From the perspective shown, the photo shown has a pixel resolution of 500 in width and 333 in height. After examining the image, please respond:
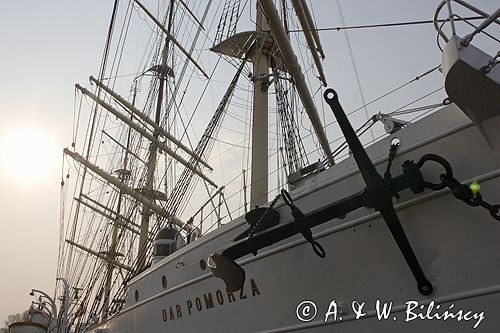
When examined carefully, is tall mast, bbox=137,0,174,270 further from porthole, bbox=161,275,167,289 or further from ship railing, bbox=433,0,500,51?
ship railing, bbox=433,0,500,51

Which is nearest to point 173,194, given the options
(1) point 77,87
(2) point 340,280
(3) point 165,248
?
(3) point 165,248

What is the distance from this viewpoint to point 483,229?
11.1ft

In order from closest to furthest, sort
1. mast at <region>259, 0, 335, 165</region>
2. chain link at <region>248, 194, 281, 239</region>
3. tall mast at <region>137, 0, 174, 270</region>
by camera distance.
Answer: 1. chain link at <region>248, 194, 281, 239</region>
2. mast at <region>259, 0, 335, 165</region>
3. tall mast at <region>137, 0, 174, 270</region>

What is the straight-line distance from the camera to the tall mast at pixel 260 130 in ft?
29.1

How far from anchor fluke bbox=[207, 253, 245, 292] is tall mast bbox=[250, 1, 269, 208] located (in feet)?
12.0

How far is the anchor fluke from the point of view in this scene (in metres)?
4.42

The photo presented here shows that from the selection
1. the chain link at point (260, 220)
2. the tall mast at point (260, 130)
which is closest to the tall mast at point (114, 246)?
the tall mast at point (260, 130)

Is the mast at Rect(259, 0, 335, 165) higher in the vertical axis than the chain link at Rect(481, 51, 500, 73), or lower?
higher

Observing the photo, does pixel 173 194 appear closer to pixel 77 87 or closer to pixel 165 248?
pixel 165 248

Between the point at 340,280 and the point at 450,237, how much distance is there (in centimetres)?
109
